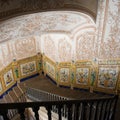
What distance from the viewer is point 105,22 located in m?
Answer: 5.21

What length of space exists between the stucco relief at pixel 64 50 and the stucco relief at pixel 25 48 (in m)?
1.94

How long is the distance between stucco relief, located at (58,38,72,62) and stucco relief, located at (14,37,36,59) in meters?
1.94

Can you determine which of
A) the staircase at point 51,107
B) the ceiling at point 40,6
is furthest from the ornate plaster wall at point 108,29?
the staircase at point 51,107

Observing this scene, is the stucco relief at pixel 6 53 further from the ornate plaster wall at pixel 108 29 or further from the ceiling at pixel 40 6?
the ornate plaster wall at pixel 108 29

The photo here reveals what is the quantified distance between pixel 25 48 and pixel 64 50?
2.48 metres

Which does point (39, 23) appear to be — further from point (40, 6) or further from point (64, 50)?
point (64, 50)

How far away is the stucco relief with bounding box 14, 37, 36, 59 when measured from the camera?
881cm

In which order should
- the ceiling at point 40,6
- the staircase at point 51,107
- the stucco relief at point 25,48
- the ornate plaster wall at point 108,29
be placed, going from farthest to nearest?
the stucco relief at point 25,48 < the ornate plaster wall at point 108,29 < the ceiling at point 40,6 < the staircase at point 51,107

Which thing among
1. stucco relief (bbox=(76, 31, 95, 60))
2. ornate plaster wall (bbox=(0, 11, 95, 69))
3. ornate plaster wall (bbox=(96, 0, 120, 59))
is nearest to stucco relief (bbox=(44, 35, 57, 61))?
ornate plaster wall (bbox=(0, 11, 95, 69))

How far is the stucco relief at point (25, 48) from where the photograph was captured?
347 inches

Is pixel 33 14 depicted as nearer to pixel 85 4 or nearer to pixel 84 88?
pixel 85 4

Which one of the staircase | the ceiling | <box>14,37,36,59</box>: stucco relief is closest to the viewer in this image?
the staircase

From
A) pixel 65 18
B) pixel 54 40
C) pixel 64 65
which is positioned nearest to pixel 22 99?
pixel 64 65

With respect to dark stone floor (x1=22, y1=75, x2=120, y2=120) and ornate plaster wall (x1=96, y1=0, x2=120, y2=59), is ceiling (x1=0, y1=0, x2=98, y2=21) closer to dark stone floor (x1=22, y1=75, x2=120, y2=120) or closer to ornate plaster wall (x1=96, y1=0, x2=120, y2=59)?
ornate plaster wall (x1=96, y1=0, x2=120, y2=59)
